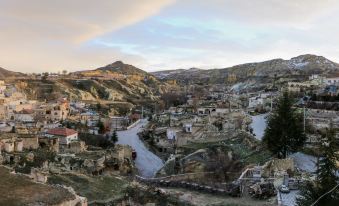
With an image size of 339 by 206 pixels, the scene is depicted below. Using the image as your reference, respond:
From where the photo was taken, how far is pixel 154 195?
76.8 feet

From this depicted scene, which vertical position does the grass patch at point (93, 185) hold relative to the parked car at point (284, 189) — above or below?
below

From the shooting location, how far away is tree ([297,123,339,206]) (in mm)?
14758

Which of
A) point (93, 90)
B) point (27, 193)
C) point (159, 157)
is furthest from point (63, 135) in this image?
point (93, 90)

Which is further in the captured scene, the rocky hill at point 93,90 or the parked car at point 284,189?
the rocky hill at point 93,90

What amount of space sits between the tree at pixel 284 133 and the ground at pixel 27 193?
58.8ft

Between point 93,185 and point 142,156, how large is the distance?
21942 mm

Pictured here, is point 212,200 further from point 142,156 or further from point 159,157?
point 142,156

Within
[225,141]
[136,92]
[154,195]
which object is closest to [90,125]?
[225,141]

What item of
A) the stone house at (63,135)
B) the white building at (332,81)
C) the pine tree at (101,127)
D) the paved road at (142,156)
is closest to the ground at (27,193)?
the paved road at (142,156)

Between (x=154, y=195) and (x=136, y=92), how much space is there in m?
110

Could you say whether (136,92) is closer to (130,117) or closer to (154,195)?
(130,117)

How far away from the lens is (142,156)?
47.1 m

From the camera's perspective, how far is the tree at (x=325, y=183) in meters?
14.8

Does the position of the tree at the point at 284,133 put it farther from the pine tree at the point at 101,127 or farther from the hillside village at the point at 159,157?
the pine tree at the point at 101,127
